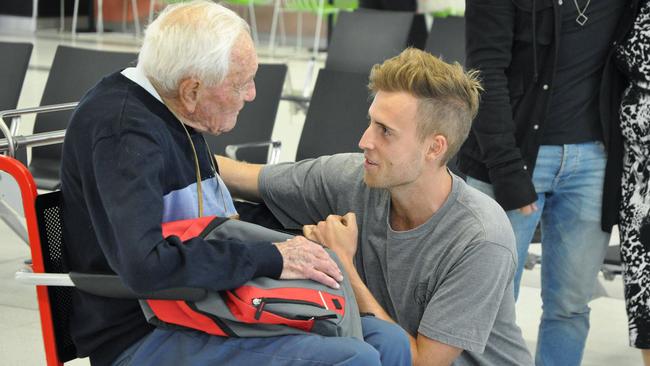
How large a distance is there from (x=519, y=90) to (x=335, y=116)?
117 centimetres

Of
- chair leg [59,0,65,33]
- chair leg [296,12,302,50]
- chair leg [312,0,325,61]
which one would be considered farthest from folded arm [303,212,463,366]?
chair leg [59,0,65,33]

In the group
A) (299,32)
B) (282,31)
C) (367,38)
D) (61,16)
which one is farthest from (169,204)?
(61,16)

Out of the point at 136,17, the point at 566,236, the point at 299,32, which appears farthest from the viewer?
the point at 136,17

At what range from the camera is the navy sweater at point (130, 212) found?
175 cm

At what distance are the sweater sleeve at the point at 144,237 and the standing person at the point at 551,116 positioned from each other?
3.17 ft

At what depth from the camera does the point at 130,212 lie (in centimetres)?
174

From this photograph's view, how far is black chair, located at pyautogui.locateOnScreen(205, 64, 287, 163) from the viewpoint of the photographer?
411cm

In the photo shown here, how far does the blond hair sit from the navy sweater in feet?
1.33

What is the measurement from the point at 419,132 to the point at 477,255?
0.85 feet

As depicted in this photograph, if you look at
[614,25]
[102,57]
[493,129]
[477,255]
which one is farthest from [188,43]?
[102,57]

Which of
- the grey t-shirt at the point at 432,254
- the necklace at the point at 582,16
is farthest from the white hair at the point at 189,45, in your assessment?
the necklace at the point at 582,16

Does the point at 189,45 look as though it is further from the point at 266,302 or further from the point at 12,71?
the point at 12,71

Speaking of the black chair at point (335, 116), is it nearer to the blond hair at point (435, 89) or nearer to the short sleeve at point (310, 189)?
the short sleeve at point (310, 189)

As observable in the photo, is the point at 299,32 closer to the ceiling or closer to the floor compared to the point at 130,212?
closer to the floor
